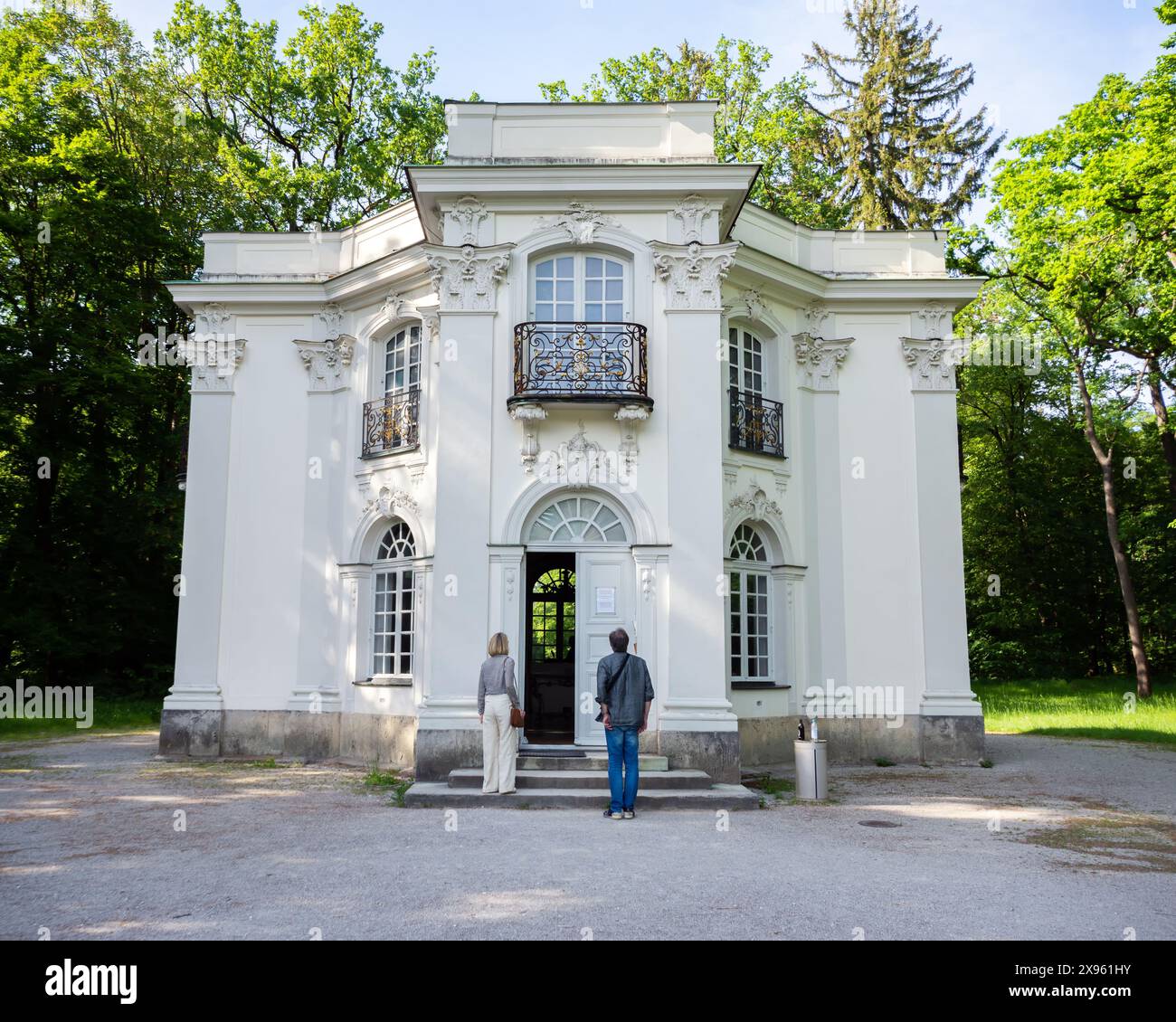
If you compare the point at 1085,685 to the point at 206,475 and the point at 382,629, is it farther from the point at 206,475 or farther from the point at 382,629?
the point at 206,475

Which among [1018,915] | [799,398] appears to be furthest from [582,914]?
[799,398]

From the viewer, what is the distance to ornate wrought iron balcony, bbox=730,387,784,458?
13328mm

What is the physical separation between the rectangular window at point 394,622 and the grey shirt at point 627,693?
14.3 ft

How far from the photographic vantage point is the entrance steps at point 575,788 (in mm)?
9727

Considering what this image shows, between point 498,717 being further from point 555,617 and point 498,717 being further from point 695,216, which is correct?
point 695,216

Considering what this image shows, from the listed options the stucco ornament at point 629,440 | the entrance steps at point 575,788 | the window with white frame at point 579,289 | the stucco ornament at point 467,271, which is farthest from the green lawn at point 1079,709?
the stucco ornament at point 467,271

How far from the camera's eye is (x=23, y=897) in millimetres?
6004

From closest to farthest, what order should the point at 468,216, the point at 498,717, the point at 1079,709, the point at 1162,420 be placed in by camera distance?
1. the point at 498,717
2. the point at 468,216
3. the point at 1079,709
4. the point at 1162,420

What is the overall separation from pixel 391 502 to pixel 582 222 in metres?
4.68

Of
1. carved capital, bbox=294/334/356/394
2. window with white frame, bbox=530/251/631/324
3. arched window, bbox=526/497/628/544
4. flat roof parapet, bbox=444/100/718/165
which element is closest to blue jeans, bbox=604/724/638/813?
arched window, bbox=526/497/628/544

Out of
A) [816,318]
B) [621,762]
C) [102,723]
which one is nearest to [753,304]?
[816,318]

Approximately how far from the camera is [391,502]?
13383mm

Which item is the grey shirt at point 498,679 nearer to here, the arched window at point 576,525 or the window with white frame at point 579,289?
the arched window at point 576,525

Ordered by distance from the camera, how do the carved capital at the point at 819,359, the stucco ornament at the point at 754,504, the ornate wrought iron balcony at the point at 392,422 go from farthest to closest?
the carved capital at the point at 819,359 < the ornate wrought iron balcony at the point at 392,422 < the stucco ornament at the point at 754,504
